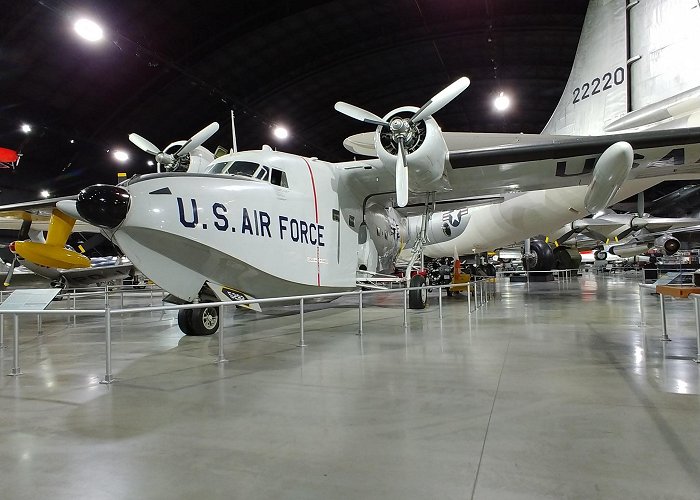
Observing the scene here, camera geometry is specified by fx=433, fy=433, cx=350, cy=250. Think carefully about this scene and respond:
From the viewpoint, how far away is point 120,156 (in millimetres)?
25047

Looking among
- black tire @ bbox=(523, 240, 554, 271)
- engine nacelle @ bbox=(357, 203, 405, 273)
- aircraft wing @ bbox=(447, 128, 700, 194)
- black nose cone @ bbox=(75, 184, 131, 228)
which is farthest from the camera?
black tire @ bbox=(523, 240, 554, 271)

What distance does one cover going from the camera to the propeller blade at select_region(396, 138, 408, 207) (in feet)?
27.5

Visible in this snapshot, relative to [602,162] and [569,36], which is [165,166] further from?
[569,36]

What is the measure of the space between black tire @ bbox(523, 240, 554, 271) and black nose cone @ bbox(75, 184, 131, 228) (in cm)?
2254

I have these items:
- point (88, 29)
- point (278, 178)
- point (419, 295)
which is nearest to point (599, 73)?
point (419, 295)

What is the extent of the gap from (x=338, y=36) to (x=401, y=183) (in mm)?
14712

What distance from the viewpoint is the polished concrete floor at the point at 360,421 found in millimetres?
2285

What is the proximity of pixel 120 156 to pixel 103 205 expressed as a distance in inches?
871

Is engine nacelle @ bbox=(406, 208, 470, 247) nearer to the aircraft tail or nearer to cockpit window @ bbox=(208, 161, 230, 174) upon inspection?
the aircraft tail

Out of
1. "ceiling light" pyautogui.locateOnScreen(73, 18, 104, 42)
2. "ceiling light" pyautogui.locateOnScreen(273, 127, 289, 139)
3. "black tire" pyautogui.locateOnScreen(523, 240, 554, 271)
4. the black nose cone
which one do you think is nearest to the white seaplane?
the black nose cone

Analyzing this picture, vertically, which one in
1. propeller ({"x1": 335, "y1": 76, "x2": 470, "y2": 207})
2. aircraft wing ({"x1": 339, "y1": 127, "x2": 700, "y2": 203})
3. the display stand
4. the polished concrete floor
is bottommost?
the polished concrete floor

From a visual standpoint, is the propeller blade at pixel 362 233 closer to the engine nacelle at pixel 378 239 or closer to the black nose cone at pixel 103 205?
the engine nacelle at pixel 378 239

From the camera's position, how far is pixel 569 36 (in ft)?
63.5

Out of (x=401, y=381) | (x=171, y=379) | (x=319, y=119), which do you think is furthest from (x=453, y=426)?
(x=319, y=119)
